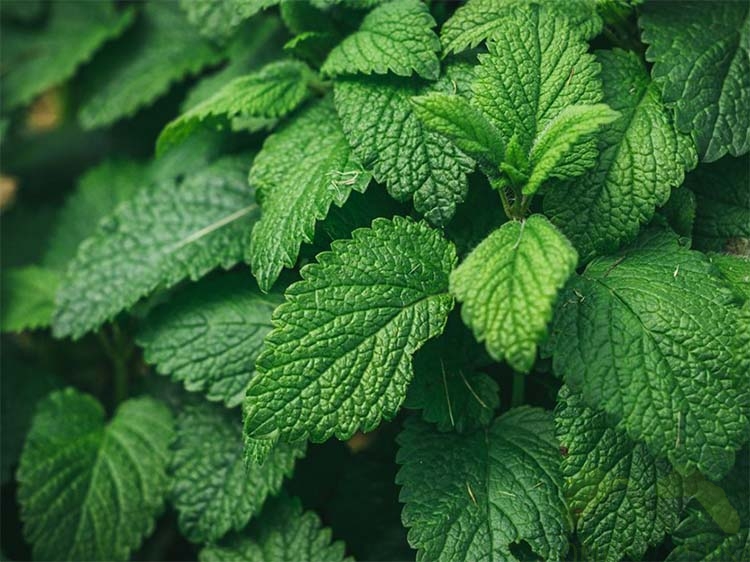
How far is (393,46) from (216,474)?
878 millimetres

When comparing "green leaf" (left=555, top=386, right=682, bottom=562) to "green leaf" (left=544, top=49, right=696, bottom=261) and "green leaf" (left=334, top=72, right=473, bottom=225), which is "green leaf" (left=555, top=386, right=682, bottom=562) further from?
"green leaf" (left=334, top=72, right=473, bottom=225)

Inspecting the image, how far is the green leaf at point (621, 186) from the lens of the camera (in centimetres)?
138

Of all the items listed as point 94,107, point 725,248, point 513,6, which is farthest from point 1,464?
point 725,248

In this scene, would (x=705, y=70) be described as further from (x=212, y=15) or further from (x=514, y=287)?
(x=212, y=15)

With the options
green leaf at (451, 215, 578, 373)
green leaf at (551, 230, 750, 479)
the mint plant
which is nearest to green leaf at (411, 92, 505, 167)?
the mint plant

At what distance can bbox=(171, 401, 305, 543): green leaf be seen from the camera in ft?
5.20

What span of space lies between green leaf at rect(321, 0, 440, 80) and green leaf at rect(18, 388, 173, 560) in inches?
33.9

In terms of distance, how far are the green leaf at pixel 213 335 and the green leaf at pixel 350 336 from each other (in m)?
0.24

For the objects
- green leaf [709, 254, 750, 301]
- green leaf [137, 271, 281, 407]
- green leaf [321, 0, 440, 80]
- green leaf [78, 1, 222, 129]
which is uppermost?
green leaf [78, 1, 222, 129]

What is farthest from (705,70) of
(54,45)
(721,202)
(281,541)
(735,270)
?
(54,45)

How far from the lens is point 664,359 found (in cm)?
126

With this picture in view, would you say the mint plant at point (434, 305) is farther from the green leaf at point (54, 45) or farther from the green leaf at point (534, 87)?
the green leaf at point (54, 45)

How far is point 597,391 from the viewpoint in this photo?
125 cm

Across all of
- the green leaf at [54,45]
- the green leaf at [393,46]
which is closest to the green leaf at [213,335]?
the green leaf at [393,46]
